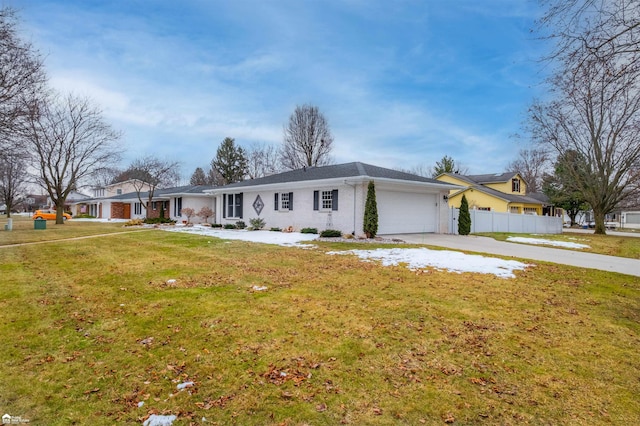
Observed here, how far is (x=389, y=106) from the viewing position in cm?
2100

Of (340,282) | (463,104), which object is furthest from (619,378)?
(463,104)

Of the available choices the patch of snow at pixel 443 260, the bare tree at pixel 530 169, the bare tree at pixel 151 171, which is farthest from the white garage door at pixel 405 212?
the bare tree at pixel 530 169

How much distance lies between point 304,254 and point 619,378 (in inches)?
310

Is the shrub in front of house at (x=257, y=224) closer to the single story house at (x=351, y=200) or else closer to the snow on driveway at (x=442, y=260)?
the single story house at (x=351, y=200)

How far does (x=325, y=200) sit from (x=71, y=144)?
22.6 m

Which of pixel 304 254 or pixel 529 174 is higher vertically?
pixel 529 174

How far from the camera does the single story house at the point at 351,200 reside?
1556 centimetres

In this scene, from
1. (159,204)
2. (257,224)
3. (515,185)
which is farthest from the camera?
(515,185)

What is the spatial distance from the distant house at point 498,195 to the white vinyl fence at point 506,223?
14.2 ft

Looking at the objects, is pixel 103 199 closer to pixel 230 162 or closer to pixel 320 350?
pixel 230 162

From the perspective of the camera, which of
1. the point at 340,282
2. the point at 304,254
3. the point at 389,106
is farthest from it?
the point at 389,106

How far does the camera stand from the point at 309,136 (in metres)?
33.7

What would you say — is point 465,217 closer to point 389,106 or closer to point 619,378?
point 389,106

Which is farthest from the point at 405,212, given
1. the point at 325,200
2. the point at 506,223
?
the point at 506,223
